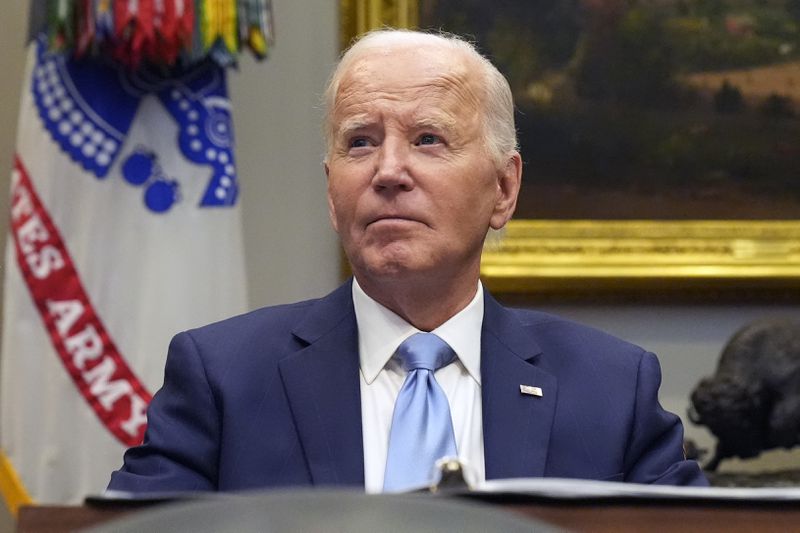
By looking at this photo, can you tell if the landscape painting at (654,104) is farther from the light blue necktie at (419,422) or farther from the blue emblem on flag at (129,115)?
the light blue necktie at (419,422)

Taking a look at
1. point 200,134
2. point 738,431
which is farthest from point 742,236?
point 200,134

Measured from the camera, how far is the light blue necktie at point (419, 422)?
7.75ft

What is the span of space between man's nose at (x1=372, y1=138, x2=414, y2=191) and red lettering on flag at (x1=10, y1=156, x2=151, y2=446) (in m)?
2.04

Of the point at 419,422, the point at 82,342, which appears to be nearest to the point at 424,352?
the point at 419,422

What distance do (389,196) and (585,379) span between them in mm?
563

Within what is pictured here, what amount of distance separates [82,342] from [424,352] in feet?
6.85

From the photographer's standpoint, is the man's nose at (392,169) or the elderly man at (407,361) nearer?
the elderly man at (407,361)

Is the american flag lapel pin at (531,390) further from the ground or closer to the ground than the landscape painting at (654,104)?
closer to the ground

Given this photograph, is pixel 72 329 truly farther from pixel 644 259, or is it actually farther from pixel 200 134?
pixel 644 259

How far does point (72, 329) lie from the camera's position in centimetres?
433

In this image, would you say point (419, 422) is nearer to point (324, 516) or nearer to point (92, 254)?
point (324, 516)

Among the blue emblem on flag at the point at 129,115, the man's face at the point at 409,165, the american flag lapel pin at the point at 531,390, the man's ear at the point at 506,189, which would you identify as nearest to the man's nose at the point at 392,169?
the man's face at the point at 409,165

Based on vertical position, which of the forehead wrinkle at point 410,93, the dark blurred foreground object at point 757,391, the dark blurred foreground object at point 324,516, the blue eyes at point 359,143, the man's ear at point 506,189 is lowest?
the dark blurred foreground object at point 757,391

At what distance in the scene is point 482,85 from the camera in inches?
107
